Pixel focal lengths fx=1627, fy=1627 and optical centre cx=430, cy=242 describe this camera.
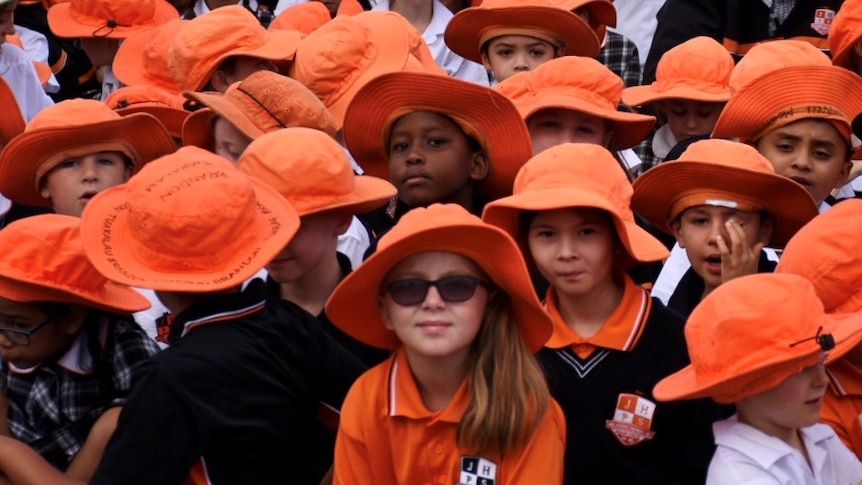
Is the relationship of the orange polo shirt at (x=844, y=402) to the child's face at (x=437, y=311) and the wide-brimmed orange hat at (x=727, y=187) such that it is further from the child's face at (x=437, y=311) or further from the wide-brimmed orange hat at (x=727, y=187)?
the child's face at (x=437, y=311)

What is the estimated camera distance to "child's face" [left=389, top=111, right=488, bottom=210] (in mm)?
5906

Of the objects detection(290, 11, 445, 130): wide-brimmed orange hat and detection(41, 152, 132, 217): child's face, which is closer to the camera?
detection(41, 152, 132, 217): child's face

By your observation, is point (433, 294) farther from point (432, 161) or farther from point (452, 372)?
point (432, 161)

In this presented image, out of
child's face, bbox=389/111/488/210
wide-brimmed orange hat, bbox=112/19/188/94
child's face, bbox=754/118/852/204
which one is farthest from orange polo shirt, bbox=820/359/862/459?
wide-brimmed orange hat, bbox=112/19/188/94

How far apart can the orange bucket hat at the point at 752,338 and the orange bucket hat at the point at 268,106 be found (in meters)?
2.14

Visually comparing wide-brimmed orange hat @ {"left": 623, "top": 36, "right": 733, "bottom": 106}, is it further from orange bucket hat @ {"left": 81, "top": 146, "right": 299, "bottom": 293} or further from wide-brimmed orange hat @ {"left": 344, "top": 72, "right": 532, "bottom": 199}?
orange bucket hat @ {"left": 81, "top": 146, "right": 299, "bottom": 293}

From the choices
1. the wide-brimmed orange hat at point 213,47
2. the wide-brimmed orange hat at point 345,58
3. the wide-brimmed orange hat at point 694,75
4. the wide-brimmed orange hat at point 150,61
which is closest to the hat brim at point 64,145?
the wide-brimmed orange hat at point 345,58

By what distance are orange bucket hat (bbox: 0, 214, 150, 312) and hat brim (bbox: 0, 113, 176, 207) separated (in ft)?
3.57

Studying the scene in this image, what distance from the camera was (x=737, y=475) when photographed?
4336 millimetres

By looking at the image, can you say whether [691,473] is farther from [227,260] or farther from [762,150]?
[762,150]

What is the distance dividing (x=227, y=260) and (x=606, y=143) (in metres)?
2.41

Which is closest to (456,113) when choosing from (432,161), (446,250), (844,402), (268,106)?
(432,161)

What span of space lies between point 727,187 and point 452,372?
4.47 ft

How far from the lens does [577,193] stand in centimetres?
482
